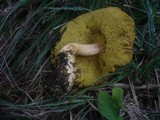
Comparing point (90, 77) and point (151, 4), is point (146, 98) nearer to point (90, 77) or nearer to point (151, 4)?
point (90, 77)

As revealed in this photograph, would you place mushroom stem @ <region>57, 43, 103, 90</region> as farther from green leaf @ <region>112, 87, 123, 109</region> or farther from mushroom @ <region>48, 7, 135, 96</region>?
green leaf @ <region>112, 87, 123, 109</region>

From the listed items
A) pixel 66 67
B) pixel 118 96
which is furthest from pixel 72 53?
pixel 118 96

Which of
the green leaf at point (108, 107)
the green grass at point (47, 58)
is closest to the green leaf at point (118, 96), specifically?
the green leaf at point (108, 107)

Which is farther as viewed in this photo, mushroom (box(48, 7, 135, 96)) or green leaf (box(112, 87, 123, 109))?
mushroom (box(48, 7, 135, 96))

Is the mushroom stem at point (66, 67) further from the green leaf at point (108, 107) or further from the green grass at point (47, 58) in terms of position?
the green leaf at point (108, 107)

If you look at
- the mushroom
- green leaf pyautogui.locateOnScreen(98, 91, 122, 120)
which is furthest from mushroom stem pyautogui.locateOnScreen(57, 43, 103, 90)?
green leaf pyautogui.locateOnScreen(98, 91, 122, 120)

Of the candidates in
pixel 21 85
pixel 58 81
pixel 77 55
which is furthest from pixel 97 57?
pixel 21 85

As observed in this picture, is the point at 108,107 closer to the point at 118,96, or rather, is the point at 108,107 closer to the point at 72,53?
the point at 118,96
